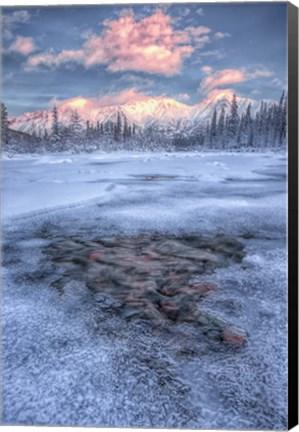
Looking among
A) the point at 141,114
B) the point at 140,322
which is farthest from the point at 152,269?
the point at 141,114

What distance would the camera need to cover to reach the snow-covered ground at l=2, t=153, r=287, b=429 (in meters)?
2.40

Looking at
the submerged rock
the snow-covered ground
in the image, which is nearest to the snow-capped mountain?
the snow-covered ground

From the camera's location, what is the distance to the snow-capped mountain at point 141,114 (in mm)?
2773

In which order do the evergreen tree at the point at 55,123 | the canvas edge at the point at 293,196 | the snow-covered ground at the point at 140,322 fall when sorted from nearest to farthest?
the snow-covered ground at the point at 140,322, the canvas edge at the point at 293,196, the evergreen tree at the point at 55,123

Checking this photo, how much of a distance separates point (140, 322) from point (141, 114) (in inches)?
49.0

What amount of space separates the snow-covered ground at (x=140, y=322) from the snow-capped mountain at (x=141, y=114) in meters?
0.20

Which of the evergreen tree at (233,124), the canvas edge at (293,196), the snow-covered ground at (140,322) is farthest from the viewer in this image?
the evergreen tree at (233,124)

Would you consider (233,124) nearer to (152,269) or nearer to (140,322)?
(152,269)

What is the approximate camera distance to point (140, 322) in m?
2.55

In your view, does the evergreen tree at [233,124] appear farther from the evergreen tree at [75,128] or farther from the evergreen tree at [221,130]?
the evergreen tree at [75,128]

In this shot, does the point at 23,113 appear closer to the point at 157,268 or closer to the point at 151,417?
the point at 157,268

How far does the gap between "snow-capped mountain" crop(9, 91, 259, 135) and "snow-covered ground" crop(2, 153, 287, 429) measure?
20 cm

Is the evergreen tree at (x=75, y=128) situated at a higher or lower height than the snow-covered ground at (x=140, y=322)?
higher

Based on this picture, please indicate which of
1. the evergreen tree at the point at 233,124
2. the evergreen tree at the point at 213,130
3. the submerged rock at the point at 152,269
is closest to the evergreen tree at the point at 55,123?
the submerged rock at the point at 152,269
